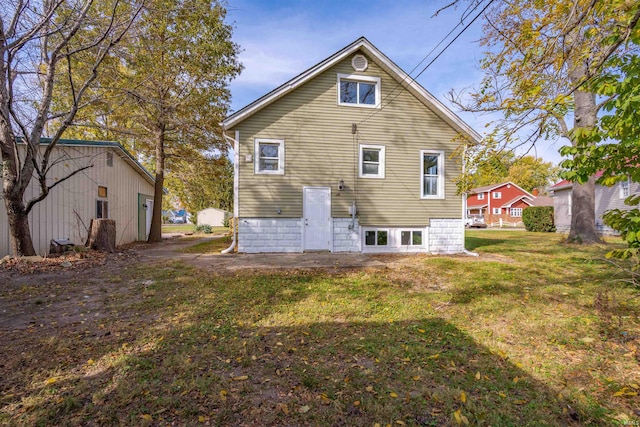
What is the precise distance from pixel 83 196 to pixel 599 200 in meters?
28.1

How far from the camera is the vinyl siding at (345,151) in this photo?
10109 mm

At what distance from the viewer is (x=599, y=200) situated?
19.6m

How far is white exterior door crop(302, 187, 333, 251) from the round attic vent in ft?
14.6

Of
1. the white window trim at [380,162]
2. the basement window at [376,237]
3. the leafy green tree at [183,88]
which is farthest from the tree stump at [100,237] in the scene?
the white window trim at [380,162]

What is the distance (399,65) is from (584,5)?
25.4 feet

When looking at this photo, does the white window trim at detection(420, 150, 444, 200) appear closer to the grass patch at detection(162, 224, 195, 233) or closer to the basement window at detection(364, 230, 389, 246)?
the basement window at detection(364, 230, 389, 246)

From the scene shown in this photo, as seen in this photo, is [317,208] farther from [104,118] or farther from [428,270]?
[104,118]

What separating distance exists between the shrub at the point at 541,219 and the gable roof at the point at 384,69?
52.6 ft

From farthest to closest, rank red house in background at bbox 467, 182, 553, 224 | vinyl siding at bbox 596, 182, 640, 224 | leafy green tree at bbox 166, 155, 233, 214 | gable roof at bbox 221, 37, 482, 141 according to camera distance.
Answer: red house in background at bbox 467, 182, 553, 224, vinyl siding at bbox 596, 182, 640, 224, leafy green tree at bbox 166, 155, 233, 214, gable roof at bbox 221, 37, 482, 141

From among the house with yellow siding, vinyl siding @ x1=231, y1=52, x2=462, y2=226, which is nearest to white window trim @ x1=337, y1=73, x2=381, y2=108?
the house with yellow siding

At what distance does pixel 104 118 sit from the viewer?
14.4 meters

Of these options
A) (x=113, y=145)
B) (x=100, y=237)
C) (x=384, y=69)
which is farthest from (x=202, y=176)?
(x=384, y=69)

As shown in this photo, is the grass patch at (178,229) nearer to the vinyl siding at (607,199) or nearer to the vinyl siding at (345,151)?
the vinyl siding at (345,151)

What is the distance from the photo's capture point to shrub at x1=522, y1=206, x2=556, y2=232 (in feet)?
73.5
